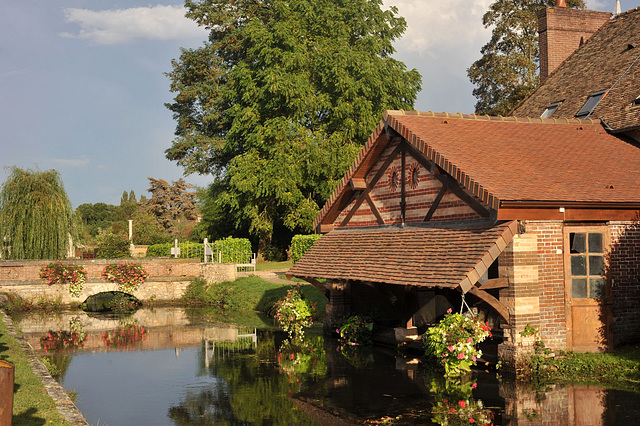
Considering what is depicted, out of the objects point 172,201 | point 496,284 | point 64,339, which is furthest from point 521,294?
point 172,201

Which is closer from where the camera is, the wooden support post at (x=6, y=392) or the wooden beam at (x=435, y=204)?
the wooden support post at (x=6, y=392)

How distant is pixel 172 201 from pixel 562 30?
190ft

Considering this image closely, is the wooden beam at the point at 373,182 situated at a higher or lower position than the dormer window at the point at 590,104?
lower

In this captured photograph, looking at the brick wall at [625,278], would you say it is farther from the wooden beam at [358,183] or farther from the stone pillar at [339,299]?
the stone pillar at [339,299]

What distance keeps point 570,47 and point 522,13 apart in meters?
17.8

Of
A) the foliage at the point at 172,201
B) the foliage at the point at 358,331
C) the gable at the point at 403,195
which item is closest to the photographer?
the gable at the point at 403,195

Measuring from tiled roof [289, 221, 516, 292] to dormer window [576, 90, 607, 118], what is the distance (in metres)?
7.05

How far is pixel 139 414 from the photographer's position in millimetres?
11148

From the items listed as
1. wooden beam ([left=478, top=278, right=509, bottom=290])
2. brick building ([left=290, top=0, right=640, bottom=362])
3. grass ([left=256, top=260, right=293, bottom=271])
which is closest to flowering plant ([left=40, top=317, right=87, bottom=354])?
brick building ([left=290, top=0, right=640, bottom=362])

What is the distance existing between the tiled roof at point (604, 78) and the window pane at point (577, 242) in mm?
4441

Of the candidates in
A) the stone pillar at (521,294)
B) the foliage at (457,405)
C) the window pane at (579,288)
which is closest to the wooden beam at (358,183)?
the stone pillar at (521,294)

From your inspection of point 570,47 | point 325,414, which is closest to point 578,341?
point 325,414

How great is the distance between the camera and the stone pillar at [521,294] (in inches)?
500

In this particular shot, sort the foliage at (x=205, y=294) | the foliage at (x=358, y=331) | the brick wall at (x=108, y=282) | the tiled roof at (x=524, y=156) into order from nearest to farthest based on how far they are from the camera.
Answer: the tiled roof at (x=524, y=156), the foliage at (x=358, y=331), the brick wall at (x=108, y=282), the foliage at (x=205, y=294)
